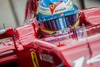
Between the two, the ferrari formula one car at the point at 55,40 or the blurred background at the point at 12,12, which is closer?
the ferrari formula one car at the point at 55,40

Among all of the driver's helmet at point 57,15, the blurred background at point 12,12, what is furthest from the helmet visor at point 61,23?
the blurred background at point 12,12

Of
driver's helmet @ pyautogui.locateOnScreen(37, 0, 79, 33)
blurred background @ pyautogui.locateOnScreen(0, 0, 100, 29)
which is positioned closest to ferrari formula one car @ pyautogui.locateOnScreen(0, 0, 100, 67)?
driver's helmet @ pyautogui.locateOnScreen(37, 0, 79, 33)

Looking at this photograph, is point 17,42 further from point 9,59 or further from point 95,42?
point 95,42

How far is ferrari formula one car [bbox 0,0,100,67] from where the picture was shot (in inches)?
57.2

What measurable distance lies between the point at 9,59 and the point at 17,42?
5.8 inches

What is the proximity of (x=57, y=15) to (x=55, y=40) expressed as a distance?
1.21ft

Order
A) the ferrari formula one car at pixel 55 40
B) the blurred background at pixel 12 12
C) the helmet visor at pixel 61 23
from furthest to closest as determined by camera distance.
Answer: the blurred background at pixel 12 12 < the helmet visor at pixel 61 23 < the ferrari formula one car at pixel 55 40

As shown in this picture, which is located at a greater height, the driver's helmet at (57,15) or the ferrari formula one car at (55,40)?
the driver's helmet at (57,15)

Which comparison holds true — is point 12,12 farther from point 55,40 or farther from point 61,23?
point 55,40

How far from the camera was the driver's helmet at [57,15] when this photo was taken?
2.08 m

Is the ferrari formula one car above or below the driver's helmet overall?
below

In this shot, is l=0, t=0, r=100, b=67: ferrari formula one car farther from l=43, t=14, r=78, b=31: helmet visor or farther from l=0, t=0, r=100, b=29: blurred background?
l=0, t=0, r=100, b=29: blurred background

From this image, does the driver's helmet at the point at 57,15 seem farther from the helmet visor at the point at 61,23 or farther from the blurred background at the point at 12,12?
the blurred background at the point at 12,12

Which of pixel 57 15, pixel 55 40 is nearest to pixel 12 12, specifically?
pixel 57 15
